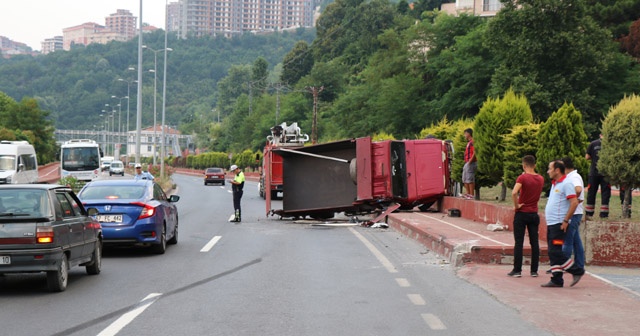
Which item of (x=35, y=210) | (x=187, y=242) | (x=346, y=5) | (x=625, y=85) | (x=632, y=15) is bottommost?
(x=187, y=242)

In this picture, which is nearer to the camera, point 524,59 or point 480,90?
point 524,59

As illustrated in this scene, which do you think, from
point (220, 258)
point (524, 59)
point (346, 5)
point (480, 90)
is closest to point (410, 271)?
point (220, 258)

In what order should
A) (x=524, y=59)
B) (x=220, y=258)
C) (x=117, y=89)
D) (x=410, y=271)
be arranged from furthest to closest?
(x=117, y=89), (x=524, y=59), (x=220, y=258), (x=410, y=271)

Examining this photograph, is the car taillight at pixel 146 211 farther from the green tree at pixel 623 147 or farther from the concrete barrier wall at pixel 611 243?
the green tree at pixel 623 147

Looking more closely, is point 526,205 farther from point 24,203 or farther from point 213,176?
point 213,176

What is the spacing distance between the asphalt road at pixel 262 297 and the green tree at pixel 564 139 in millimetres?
3854

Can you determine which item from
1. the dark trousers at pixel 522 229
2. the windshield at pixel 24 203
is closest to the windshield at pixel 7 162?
the windshield at pixel 24 203

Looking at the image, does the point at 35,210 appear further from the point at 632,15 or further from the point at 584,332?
the point at 632,15

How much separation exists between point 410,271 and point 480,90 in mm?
47680

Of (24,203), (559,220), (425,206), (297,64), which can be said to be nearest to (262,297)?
(24,203)

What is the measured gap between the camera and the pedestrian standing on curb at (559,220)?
1098 centimetres

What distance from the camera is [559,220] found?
11078 millimetres

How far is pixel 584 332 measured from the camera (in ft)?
26.5

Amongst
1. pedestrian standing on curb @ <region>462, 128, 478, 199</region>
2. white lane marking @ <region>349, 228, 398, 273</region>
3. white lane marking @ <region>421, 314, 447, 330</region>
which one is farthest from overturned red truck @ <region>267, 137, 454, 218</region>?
white lane marking @ <region>421, 314, 447, 330</region>
